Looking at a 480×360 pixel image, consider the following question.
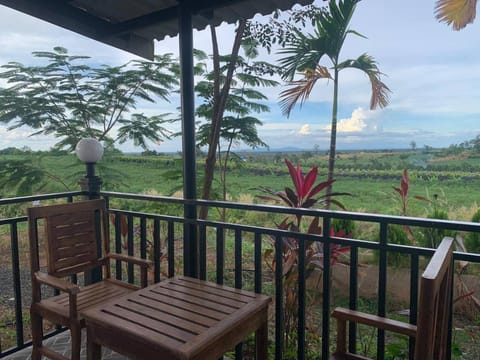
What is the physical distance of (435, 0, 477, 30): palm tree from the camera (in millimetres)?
3549

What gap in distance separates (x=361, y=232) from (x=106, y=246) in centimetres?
381

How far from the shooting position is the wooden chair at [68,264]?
1.83 m

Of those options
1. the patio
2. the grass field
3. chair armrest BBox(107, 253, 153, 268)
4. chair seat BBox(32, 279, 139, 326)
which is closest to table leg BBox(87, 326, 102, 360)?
chair seat BBox(32, 279, 139, 326)

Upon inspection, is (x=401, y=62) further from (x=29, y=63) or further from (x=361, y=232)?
(x=29, y=63)

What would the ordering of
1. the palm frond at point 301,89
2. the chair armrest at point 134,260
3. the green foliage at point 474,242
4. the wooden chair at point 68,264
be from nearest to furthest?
1. the wooden chair at point 68,264
2. the chair armrest at point 134,260
3. the green foliage at point 474,242
4. the palm frond at point 301,89

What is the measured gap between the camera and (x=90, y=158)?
105 inches

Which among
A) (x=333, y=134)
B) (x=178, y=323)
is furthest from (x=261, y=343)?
(x=333, y=134)

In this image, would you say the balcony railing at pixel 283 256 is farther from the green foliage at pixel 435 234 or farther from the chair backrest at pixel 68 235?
the green foliage at pixel 435 234

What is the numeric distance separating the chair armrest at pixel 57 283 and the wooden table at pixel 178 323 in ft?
0.70

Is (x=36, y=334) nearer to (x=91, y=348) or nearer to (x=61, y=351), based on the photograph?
(x=61, y=351)

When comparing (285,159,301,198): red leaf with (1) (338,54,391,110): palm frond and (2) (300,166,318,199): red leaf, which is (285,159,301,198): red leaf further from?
(1) (338,54,391,110): palm frond

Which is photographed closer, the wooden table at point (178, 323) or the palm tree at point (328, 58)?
the wooden table at point (178, 323)

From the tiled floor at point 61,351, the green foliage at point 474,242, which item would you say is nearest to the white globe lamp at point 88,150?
the tiled floor at point 61,351

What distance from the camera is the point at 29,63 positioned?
218 inches
